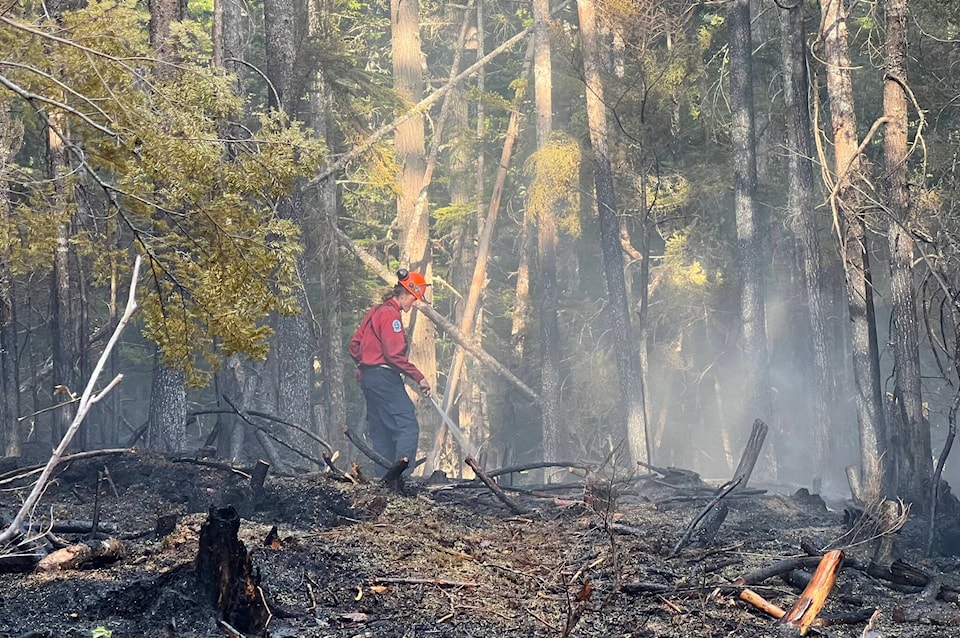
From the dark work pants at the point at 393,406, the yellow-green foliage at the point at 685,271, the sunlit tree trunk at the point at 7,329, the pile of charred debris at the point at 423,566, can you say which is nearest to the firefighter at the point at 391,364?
the dark work pants at the point at 393,406

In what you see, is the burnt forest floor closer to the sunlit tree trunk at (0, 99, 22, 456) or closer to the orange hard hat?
the orange hard hat

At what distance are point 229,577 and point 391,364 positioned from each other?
7.21 m

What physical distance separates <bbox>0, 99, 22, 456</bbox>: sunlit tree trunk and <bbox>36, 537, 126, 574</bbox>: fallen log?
6791 millimetres

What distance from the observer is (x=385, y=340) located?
13375 millimetres

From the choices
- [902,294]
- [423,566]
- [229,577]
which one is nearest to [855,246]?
[902,294]

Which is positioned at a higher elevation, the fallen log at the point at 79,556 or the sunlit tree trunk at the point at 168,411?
the sunlit tree trunk at the point at 168,411

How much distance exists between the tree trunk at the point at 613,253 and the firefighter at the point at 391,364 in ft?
22.9

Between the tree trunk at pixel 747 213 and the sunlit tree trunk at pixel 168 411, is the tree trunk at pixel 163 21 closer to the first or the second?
the sunlit tree trunk at pixel 168 411

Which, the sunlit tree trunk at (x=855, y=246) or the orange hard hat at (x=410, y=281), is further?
the orange hard hat at (x=410, y=281)

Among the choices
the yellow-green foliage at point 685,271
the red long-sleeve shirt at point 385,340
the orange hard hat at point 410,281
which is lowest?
the red long-sleeve shirt at point 385,340

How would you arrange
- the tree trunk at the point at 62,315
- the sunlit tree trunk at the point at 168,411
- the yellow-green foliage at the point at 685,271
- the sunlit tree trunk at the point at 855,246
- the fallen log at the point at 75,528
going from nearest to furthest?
the fallen log at the point at 75,528
the sunlit tree trunk at the point at 855,246
the sunlit tree trunk at the point at 168,411
the tree trunk at the point at 62,315
the yellow-green foliage at the point at 685,271

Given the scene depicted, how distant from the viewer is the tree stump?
20.4 ft

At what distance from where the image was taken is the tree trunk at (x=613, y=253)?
19703mm

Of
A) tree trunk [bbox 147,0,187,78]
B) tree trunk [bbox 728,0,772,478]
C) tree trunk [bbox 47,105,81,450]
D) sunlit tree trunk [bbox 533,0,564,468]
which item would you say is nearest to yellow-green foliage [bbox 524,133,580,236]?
sunlit tree trunk [bbox 533,0,564,468]
